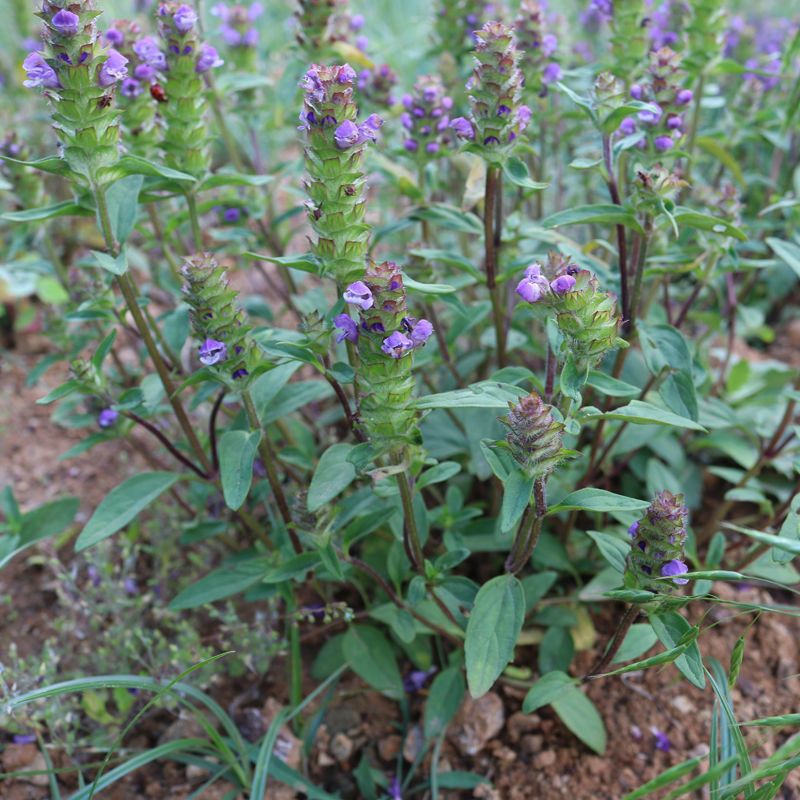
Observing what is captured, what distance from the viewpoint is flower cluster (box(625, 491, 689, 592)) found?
186 cm

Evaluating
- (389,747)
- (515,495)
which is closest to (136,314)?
(515,495)

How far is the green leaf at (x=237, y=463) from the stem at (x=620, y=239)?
1127 mm

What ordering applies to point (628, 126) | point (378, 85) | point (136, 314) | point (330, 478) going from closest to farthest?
point (330, 478) → point (136, 314) → point (628, 126) → point (378, 85)

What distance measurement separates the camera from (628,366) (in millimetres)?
3131

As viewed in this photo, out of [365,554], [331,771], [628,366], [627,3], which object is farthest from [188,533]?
[627,3]

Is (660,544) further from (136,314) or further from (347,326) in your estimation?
(136,314)

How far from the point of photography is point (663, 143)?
2.42m

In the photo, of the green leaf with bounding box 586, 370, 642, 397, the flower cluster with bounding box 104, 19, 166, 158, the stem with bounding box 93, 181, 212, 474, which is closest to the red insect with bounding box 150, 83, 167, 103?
the flower cluster with bounding box 104, 19, 166, 158

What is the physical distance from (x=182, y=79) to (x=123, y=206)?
0.45 meters

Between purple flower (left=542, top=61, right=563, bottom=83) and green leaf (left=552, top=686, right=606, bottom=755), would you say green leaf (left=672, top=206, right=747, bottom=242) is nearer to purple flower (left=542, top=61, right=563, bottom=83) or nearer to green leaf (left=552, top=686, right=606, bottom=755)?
purple flower (left=542, top=61, right=563, bottom=83)

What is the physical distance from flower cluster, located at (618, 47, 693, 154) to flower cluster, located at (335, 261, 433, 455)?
113cm

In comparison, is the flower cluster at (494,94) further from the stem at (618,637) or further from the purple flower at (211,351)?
the stem at (618,637)

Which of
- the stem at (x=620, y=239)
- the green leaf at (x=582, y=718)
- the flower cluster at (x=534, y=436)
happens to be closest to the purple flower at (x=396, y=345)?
the flower cluster at (x=534, y=436)

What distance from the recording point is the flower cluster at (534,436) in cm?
177
